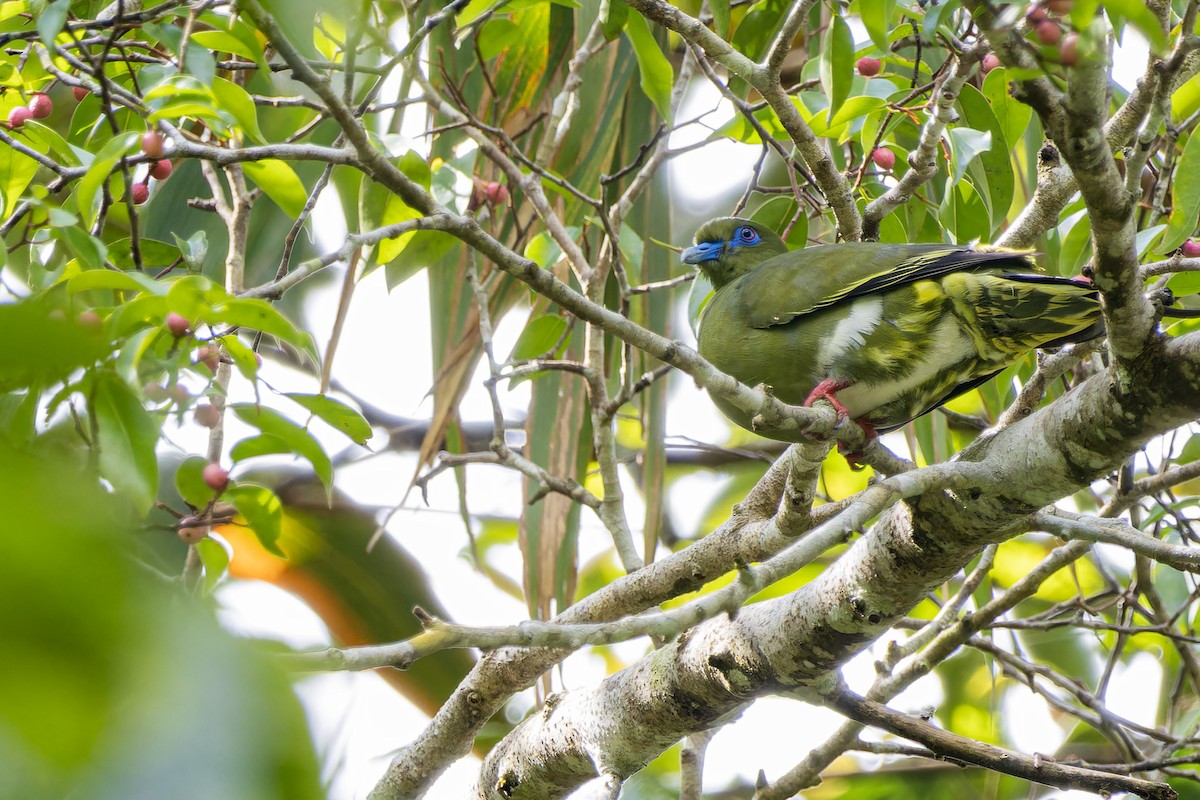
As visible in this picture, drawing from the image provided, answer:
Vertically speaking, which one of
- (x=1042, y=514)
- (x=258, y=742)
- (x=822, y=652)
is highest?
(x=1042, y=514)

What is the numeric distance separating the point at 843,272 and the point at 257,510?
5.24ft

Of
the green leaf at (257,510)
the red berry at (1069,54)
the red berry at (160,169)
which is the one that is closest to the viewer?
the red berry at (1069,54)

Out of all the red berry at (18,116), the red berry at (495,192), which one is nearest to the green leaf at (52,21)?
the red berry at (18,116)

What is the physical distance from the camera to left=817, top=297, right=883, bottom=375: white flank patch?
284 centimetres

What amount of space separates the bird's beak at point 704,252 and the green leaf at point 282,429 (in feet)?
6.29

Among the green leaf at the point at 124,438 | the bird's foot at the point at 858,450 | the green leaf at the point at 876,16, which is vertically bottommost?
the green leaf at the point at 124,438

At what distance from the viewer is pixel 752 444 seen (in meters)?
5.78

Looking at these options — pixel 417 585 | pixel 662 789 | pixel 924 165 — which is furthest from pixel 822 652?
pixel 417 585

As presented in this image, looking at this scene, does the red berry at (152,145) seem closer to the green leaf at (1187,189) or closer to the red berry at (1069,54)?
the red berry at (1069,54)

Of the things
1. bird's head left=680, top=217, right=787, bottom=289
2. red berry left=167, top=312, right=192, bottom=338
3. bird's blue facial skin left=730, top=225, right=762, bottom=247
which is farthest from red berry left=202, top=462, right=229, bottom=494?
bird's blue facial skin left=730, top=225, right=762, bottom=247

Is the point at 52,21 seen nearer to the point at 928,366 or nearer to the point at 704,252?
the point at 928,366

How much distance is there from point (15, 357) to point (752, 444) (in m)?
5.51

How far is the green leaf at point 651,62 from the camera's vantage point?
2.46m

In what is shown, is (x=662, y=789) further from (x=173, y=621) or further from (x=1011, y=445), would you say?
(x=173, y=621)
